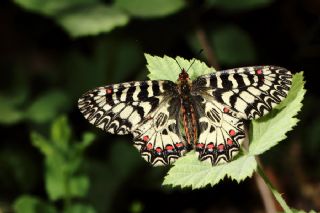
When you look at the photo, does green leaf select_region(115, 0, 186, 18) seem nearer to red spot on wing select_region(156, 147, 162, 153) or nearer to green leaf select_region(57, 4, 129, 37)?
green leaf select_region(57, 4, 129, 37)

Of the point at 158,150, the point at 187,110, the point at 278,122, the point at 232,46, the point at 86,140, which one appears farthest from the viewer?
the point at 232,46

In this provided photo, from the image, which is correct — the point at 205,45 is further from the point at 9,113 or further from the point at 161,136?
the point at 9,113

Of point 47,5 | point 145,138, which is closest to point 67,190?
point 145,138

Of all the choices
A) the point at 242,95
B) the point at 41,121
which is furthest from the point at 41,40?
the point at 242,95

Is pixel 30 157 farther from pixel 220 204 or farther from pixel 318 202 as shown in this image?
pixel 318 202

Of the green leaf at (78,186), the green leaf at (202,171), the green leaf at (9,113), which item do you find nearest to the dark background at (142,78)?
the green leaf at (9,113)

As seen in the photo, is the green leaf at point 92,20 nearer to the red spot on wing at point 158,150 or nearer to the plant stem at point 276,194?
the red spot on wing at point 158,150
